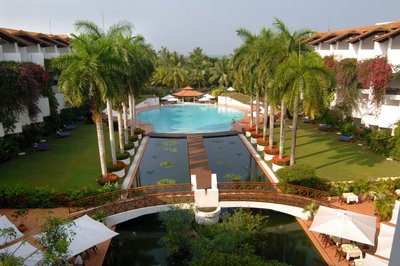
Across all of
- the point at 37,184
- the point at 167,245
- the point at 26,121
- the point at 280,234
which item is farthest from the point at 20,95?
the point at 280,234

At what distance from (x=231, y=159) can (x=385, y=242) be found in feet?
51.5

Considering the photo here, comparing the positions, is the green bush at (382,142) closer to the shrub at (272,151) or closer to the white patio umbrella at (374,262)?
the shrub at (272,151)

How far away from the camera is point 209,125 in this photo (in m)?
43.5

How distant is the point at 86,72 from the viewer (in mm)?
19109

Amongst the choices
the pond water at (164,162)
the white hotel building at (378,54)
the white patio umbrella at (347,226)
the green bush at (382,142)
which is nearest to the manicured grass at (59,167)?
the pond water at (164,162)

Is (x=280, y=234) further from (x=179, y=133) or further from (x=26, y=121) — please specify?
(x=26, y=121)

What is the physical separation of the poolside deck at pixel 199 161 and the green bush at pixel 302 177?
519 centimetres

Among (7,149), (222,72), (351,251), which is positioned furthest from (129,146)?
(222,72)

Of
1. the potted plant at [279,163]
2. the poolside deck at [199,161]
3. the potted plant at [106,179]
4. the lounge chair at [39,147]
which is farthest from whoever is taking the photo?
the lounge chair at [39,147]

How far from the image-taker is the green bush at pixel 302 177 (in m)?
19.9

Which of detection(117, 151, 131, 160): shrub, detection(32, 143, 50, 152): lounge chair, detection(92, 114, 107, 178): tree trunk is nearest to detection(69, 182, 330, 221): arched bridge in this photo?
detection(92, 114, 107, 178): tree trunk

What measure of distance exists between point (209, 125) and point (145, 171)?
19.1m

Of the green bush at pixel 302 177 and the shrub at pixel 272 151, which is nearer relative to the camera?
the green bush at pixel 302 177

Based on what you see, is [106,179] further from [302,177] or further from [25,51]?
[25,51]
